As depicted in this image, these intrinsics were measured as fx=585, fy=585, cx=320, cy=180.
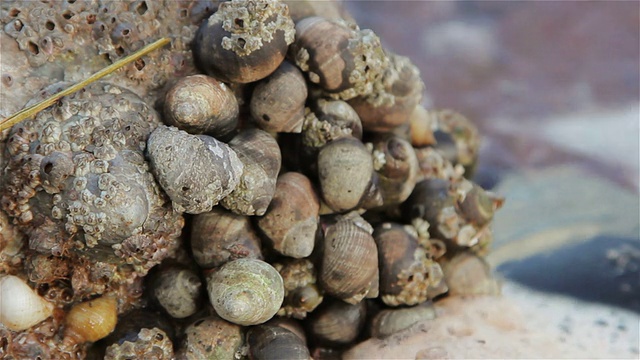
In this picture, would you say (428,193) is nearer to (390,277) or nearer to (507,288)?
(390,277)

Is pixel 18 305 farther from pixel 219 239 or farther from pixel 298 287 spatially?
pixel 298 287

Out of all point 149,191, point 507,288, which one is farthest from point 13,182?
point 507,288

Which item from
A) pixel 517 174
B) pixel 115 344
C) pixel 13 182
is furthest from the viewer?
pixel 517 174

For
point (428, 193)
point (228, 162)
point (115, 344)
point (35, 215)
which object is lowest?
point (115, 344)

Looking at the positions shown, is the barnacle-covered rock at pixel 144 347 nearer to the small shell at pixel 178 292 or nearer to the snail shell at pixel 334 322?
the small shell at pixel 178 292

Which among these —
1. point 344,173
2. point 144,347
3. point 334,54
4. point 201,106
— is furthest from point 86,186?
point 334,54

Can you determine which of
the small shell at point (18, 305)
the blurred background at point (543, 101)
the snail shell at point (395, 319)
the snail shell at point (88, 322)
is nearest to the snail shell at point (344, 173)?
the snail shell at point (395, 319)
